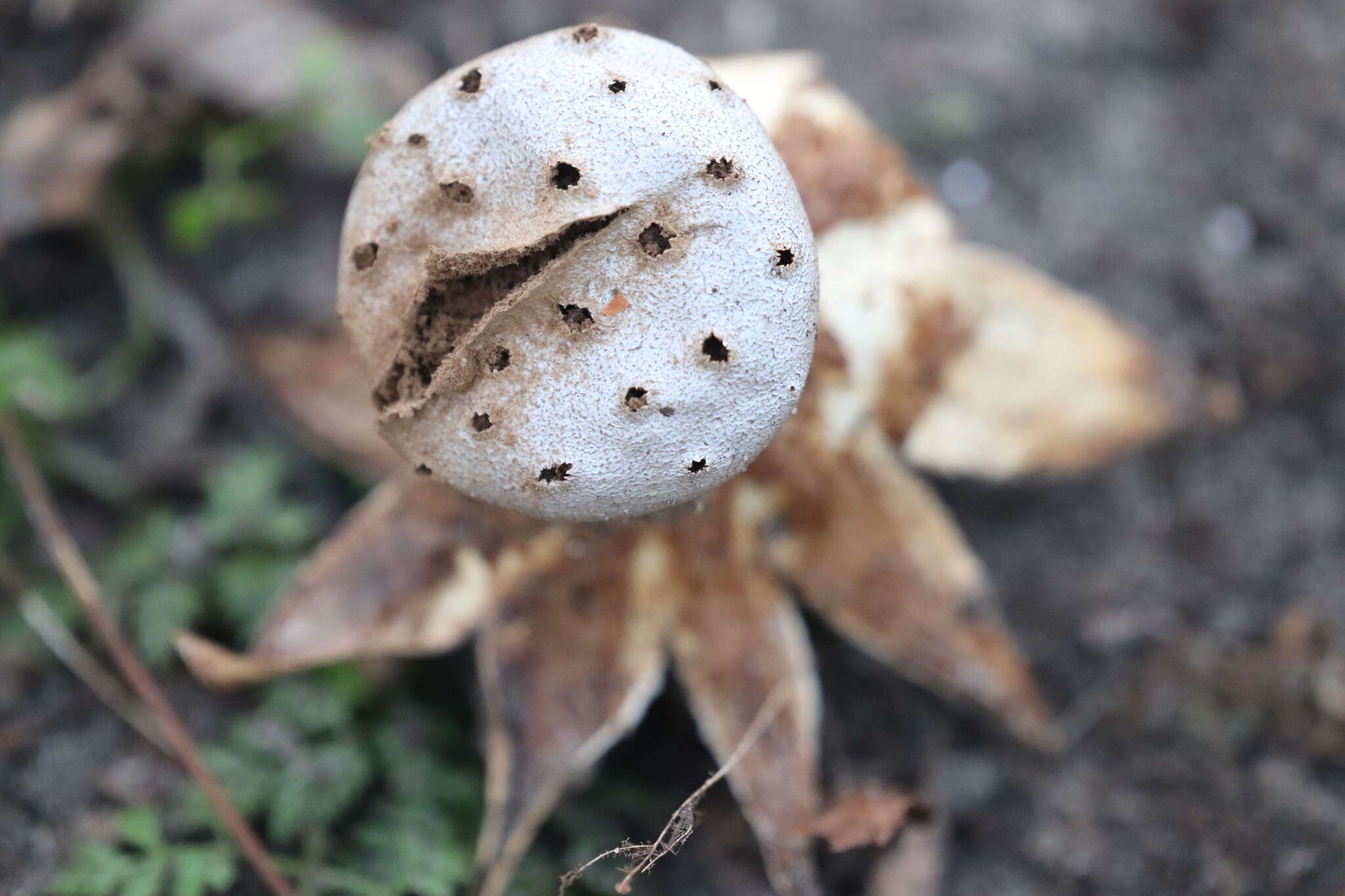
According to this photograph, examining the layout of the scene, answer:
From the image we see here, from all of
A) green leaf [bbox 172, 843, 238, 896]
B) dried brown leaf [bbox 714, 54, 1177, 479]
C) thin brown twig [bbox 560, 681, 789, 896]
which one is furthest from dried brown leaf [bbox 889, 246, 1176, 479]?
green leaf [bbox 172, 843, 238, 896]

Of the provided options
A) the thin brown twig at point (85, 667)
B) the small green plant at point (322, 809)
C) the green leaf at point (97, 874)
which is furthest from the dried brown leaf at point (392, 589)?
the green leaf at point (97, 874)

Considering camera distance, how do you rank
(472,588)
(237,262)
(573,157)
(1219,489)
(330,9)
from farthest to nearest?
1. (330,9)
2. (237,262)
3. (1219,489)
4. (472,588)
5. (573,157)

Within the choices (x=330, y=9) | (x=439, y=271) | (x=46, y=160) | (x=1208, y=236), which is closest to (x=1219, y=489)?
(x=1208, y=236)

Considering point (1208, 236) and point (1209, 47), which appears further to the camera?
point (1209, 47)

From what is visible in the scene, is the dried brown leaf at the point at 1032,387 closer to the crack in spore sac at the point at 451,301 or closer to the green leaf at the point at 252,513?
the crack in spore sac at the point at 451,301

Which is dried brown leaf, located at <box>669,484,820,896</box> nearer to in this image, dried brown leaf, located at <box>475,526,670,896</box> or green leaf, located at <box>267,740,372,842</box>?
dried brown leaf, located at <box>475,526,670,896</box>

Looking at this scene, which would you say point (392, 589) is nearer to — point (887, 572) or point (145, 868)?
point (145, 868)

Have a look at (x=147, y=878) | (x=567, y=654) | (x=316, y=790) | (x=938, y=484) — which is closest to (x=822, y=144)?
(x=938, y=484)

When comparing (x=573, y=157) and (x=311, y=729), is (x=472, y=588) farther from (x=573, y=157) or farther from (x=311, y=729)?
(x=573, y=157)
